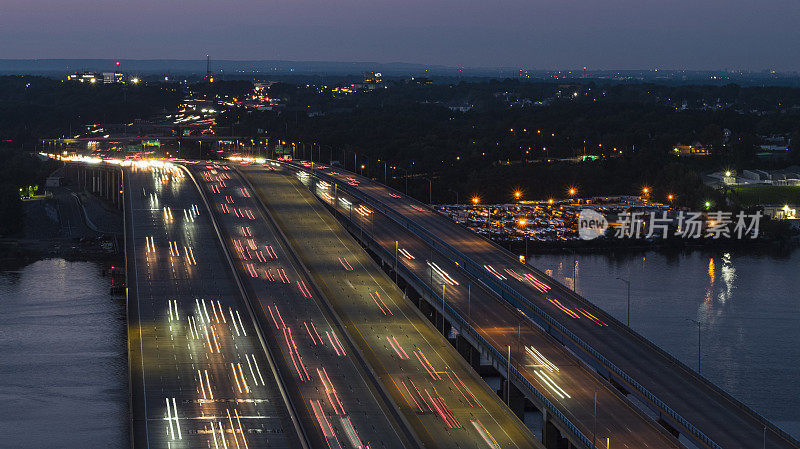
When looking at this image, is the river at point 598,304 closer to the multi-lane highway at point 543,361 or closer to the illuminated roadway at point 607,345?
the illuminated roadway at point 607,345

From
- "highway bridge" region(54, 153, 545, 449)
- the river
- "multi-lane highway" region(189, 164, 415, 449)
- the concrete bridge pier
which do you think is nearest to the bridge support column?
"highway bridge" region(54, 153, 545, 449)

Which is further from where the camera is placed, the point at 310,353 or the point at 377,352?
the point at 377,352

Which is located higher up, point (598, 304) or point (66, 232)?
point (598, 304)

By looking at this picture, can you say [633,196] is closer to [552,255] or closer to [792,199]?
[792,199]

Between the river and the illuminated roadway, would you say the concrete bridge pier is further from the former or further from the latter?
the illuminated roadway

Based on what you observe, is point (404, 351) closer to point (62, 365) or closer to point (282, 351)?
point (282, 351)

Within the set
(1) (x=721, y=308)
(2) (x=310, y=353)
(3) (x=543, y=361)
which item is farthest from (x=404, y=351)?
(1) (x=721, y=308)

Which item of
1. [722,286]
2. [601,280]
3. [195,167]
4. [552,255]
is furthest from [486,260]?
[195,167]
